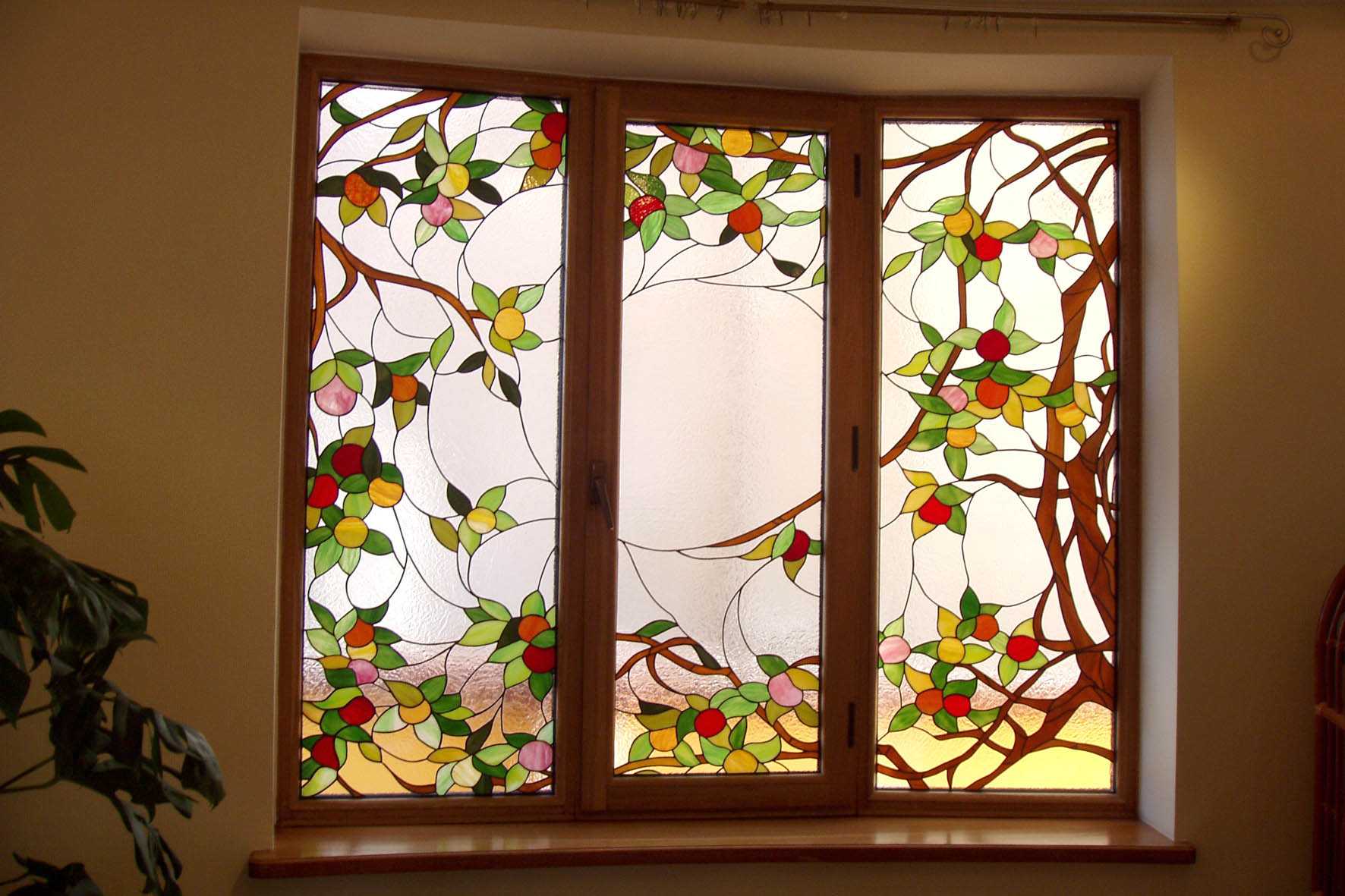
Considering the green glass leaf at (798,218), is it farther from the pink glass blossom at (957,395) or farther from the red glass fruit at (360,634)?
the red glass fruit at (360,634)

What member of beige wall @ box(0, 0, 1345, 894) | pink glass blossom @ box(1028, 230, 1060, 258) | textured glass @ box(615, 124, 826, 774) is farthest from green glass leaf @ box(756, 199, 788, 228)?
pink glass blossom @ box(1028, 230, 1060, 258)

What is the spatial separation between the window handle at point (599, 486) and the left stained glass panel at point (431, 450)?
0.31 ft

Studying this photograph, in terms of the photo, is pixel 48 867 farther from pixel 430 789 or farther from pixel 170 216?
pixel 170 216

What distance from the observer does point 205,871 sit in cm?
221

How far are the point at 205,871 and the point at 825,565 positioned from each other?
4.96 feet

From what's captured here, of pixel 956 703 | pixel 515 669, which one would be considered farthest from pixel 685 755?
pixel 956 703

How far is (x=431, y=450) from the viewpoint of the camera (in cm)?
247

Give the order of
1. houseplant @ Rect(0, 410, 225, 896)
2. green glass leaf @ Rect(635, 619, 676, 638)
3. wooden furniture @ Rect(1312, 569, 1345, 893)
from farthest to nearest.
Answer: green glass leaf @ Rect(635, 619, 676, 638)
wooden furniture @ Rect(1312, 569, 1345, 893)
houseplant @ Rect(0, 410, 225, 896)

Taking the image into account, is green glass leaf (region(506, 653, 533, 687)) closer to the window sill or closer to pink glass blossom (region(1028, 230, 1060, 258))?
the window sill

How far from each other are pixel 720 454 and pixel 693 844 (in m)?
0.89

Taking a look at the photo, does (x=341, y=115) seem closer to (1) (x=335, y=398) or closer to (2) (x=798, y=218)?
(1) (x=335, y=398)

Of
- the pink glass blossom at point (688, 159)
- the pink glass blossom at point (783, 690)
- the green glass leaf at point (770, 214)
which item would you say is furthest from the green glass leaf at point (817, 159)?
the pink glass blossom at point (783, 690)

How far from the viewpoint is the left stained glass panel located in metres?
2.44

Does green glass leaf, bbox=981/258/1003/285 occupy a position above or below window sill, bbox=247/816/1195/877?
above
